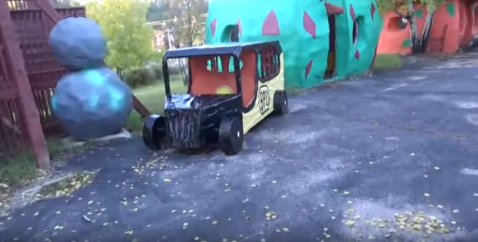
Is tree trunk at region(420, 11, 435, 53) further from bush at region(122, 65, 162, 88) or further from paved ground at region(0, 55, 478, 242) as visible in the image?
bush at region(122, 65, 162, 88)

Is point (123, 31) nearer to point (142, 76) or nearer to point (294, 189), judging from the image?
point (142, 76)

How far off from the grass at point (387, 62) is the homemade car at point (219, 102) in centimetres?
733

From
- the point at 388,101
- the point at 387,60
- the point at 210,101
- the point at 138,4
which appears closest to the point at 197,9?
the point at 138,4

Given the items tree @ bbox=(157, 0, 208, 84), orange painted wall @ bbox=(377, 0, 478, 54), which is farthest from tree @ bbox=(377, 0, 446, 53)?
tree @ bbox=(157, 0, 208, 84)

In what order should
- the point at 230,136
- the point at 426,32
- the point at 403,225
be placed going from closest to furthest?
1. the point at 403,225
2. the point at 230,136
3. the point at 426,32

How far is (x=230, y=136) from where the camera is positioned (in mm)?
6156

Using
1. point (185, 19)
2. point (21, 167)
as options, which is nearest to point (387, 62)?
point (185, 19)

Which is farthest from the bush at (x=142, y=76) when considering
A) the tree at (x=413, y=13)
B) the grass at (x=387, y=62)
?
the tree at (x=413, y=13)

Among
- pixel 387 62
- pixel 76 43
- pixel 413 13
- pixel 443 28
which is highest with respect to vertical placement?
pixel 76 43

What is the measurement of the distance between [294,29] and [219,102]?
214 inches

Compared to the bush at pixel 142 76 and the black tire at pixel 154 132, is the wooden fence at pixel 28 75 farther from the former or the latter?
the bush at pixel 142 76

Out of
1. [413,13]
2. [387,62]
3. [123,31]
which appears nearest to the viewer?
[123,31]

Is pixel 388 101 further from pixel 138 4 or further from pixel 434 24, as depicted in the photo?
pixel 434 24

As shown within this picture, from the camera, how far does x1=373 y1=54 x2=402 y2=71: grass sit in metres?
14.7
